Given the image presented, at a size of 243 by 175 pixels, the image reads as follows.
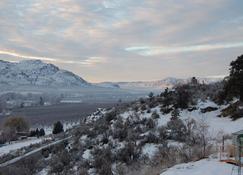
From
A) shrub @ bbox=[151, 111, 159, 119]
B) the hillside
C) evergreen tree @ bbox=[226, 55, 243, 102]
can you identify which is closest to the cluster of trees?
evergreen tree @ bbox=[226, 55, 243, 102]

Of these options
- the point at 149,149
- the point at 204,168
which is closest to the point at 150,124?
the point at 149,149

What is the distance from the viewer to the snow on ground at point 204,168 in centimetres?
813

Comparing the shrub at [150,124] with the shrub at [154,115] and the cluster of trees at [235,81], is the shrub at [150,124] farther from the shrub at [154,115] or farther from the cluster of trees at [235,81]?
the cluster of trees at [235,81]

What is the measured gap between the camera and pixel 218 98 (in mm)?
24656

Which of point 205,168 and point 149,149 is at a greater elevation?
point 205,168

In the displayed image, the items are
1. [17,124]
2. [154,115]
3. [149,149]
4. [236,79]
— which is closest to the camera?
[149,149]

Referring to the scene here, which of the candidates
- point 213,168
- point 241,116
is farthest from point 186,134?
point 213,168

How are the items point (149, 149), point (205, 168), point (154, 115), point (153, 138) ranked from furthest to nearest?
point (154, 115), point (153, 138), point (149, 149), point (205, 168)

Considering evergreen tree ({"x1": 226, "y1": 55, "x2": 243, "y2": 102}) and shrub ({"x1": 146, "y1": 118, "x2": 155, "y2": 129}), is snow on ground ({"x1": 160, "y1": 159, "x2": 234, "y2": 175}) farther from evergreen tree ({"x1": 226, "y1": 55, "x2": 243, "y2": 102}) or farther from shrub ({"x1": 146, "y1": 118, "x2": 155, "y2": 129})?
shrub ({"x1": 146, "y1": 118, "x2": 155, "y2": 129})

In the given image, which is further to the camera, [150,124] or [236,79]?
[150,124]

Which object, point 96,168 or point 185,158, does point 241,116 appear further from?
point 185,158

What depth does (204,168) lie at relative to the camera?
8664mm

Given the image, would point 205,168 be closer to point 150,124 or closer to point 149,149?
point 149,149

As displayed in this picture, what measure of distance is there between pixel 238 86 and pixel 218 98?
334cm
